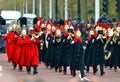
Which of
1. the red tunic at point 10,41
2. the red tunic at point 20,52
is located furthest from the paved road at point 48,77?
the red tunic at point 10,41

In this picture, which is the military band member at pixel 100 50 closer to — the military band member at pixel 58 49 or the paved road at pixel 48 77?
the paved road at pixel 48 77

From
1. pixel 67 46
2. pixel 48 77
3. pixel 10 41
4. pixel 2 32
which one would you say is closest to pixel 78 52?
pixel 48 77

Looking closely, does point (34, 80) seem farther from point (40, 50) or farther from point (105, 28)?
point (40, 50)

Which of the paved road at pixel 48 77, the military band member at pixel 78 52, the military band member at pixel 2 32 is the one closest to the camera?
the paved road at pixel 48 77

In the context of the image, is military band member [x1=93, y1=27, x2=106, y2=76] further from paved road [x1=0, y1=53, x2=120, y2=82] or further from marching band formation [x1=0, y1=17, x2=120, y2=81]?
paved road [x1=0, y1=53, x2=120, y2=82]

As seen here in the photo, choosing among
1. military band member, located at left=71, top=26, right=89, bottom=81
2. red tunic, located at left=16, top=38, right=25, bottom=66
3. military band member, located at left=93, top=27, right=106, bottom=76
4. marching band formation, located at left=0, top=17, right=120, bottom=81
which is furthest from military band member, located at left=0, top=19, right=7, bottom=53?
military band member, located at left=71, top=26, right=89, bottom=81

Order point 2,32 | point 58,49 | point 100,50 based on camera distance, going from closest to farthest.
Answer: point 100,50 → point 58,49 → point 2,32

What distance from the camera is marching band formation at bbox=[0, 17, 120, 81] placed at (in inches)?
1041

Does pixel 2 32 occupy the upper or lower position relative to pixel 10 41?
lower

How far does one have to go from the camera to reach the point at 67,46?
92.3ft

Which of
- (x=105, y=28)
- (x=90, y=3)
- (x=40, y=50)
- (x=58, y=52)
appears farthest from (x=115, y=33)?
(x=90, y=3)

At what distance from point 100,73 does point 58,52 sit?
8.37ft

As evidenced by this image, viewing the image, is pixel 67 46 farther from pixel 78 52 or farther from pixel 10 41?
pixel 10 41

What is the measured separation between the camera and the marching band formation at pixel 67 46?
26.4m
